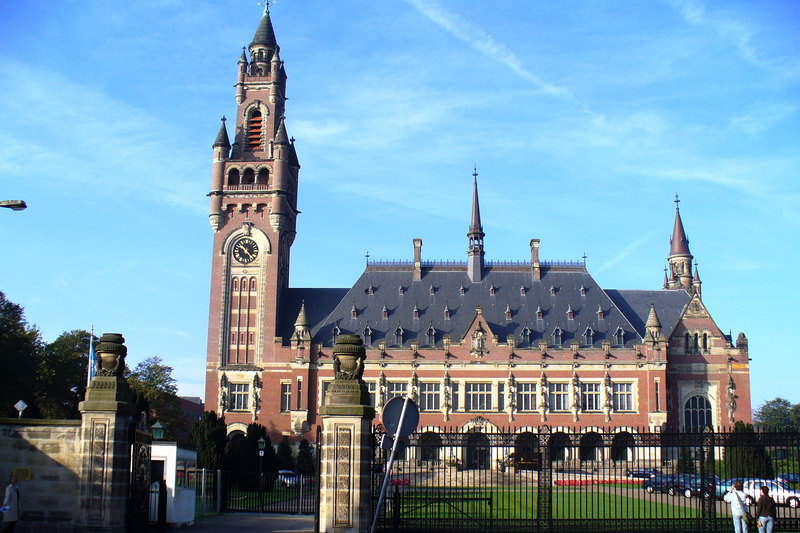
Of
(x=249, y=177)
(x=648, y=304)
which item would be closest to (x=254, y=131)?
(x=249, y=177)

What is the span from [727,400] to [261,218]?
3965 centimetres

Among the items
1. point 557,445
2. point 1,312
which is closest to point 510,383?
point 1,312

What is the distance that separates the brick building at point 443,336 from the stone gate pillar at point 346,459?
149ft

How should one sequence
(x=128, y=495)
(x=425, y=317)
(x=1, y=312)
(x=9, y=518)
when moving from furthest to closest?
(x=425, y=317) → (x=1, y=312) → (x=128, y=495) → (x=9, y=518)

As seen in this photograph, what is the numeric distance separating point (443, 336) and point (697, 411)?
20.9 metres

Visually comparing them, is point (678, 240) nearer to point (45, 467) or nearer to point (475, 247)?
point (475, 247)

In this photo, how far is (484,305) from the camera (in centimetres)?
6894

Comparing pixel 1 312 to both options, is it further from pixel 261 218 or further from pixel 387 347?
pixel 387 347

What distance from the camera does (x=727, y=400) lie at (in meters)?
65.7

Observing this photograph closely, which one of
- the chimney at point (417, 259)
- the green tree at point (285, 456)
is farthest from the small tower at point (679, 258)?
the green tree at point (285, 456)

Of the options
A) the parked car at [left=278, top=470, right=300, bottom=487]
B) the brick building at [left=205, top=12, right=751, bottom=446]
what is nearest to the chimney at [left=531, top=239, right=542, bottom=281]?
the brick building at [left=205, top=12, right=751, bottom=446]

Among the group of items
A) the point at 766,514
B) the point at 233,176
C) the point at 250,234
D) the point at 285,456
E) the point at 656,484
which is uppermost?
the point at 233,176

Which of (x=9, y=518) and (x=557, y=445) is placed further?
(x=557, y=445)

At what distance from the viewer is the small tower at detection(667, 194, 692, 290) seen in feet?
261
